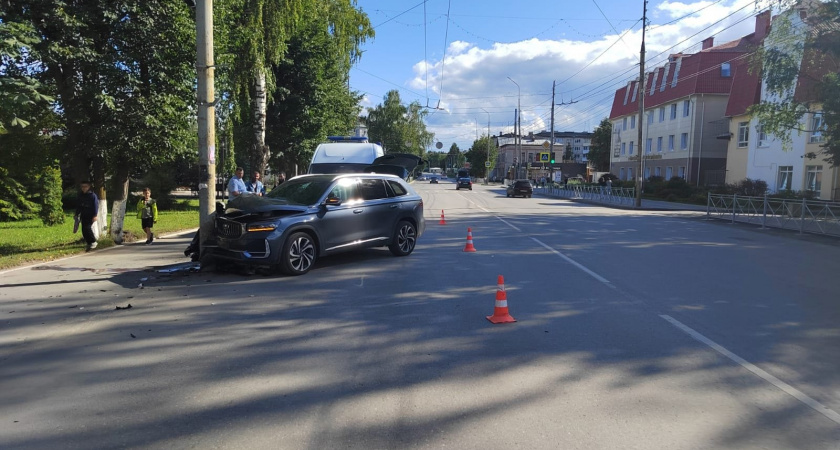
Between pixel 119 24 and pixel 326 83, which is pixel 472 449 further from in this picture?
pixel 326 83

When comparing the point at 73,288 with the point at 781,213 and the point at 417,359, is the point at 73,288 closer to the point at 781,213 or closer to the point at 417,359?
the point at 417,359

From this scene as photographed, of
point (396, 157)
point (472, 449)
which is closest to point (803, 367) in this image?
point (472, 449)

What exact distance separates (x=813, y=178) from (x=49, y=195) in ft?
126

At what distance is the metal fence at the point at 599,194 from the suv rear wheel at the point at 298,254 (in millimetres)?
28171

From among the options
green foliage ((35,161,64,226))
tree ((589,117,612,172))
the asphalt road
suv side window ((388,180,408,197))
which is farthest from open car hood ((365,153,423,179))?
tree ((589,117,612,172))

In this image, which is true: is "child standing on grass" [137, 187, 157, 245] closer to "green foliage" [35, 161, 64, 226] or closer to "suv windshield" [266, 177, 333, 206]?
"suv windshield" [266, 177, 333, 206]

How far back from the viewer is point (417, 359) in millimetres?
5082

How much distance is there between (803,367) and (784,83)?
1877 centimetres

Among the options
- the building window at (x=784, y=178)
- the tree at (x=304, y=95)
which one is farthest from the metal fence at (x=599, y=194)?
the tree at (x=304, y=95)

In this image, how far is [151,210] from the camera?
1376cm

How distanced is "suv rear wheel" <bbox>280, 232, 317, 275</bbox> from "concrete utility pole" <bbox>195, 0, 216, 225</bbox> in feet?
6.51

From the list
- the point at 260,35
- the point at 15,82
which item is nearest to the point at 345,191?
the point at 15,82

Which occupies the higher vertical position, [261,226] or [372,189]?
[372,189]

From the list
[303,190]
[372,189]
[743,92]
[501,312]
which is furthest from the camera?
[743,92]
